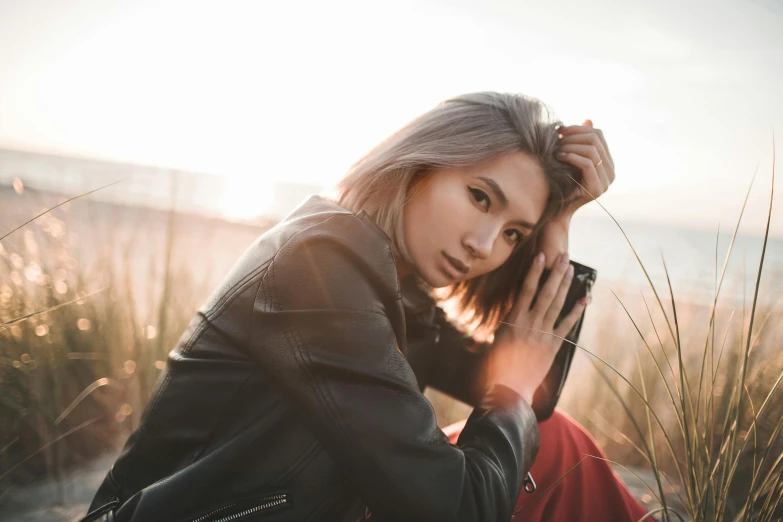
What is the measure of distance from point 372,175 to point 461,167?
0.33m

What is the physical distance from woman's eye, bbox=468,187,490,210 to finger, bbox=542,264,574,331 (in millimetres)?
546

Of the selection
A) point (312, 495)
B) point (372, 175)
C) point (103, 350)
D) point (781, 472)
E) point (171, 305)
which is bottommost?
point (103, 350)

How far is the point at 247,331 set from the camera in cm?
130

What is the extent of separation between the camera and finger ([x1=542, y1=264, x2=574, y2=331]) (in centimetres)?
199

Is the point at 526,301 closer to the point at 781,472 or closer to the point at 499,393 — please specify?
the point at 499,393

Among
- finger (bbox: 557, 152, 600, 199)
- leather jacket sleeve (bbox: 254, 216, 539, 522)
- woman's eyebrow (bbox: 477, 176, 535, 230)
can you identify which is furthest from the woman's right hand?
leather jacket sleeve (bbox: 254, 216, 539, 522)

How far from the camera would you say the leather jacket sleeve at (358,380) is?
1.16 meters

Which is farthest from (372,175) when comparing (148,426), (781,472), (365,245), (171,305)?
(171,305)

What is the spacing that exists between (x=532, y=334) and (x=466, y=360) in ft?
1.57

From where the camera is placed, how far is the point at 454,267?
176 centimetres

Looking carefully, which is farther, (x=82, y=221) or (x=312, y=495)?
(x=82, y=221)

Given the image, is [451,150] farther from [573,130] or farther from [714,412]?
[714,412]

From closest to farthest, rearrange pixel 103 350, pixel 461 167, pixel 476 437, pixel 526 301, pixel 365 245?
pixel 365 245 → pixel 476 437 → pixel 461 167 → pixel 526 301 → pixel 103 350

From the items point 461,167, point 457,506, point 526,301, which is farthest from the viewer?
point 526,301
